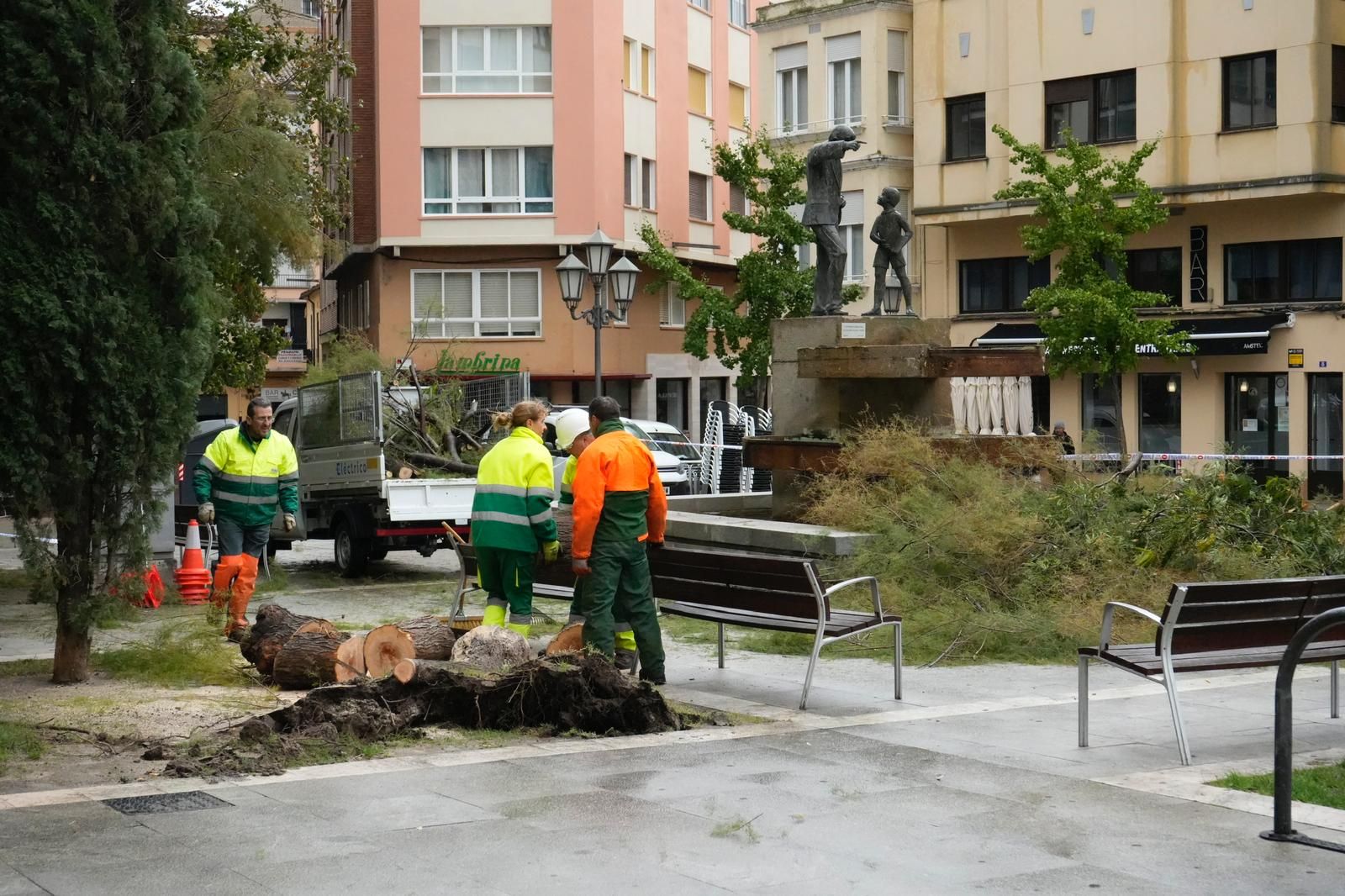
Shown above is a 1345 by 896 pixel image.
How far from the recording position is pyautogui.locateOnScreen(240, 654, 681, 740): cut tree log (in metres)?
8.45

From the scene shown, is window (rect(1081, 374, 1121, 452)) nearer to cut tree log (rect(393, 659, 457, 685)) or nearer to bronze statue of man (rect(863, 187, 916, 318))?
bronze statue of man (rect(863, 187, 916, 318))

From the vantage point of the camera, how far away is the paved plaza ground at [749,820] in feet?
18.8

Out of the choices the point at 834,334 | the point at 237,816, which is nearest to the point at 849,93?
the point at 834,334

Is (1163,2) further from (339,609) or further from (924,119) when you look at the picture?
(339,609)

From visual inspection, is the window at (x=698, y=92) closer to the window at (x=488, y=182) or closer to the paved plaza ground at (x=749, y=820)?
the window at (x=488, y=182)

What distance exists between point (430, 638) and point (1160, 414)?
26902 mm

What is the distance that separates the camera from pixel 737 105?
50594 mm

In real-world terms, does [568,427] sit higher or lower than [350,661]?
higher

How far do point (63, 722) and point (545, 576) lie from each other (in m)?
4.06

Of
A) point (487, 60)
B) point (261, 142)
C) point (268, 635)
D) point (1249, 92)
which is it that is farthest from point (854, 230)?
point (268, 635)

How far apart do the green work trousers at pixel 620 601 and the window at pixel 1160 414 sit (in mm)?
26466

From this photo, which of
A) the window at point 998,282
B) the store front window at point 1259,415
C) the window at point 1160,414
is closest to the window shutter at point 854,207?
the window at point 998,282

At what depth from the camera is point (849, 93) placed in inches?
1569

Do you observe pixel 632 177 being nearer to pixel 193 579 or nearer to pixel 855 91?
pixel 855 91
